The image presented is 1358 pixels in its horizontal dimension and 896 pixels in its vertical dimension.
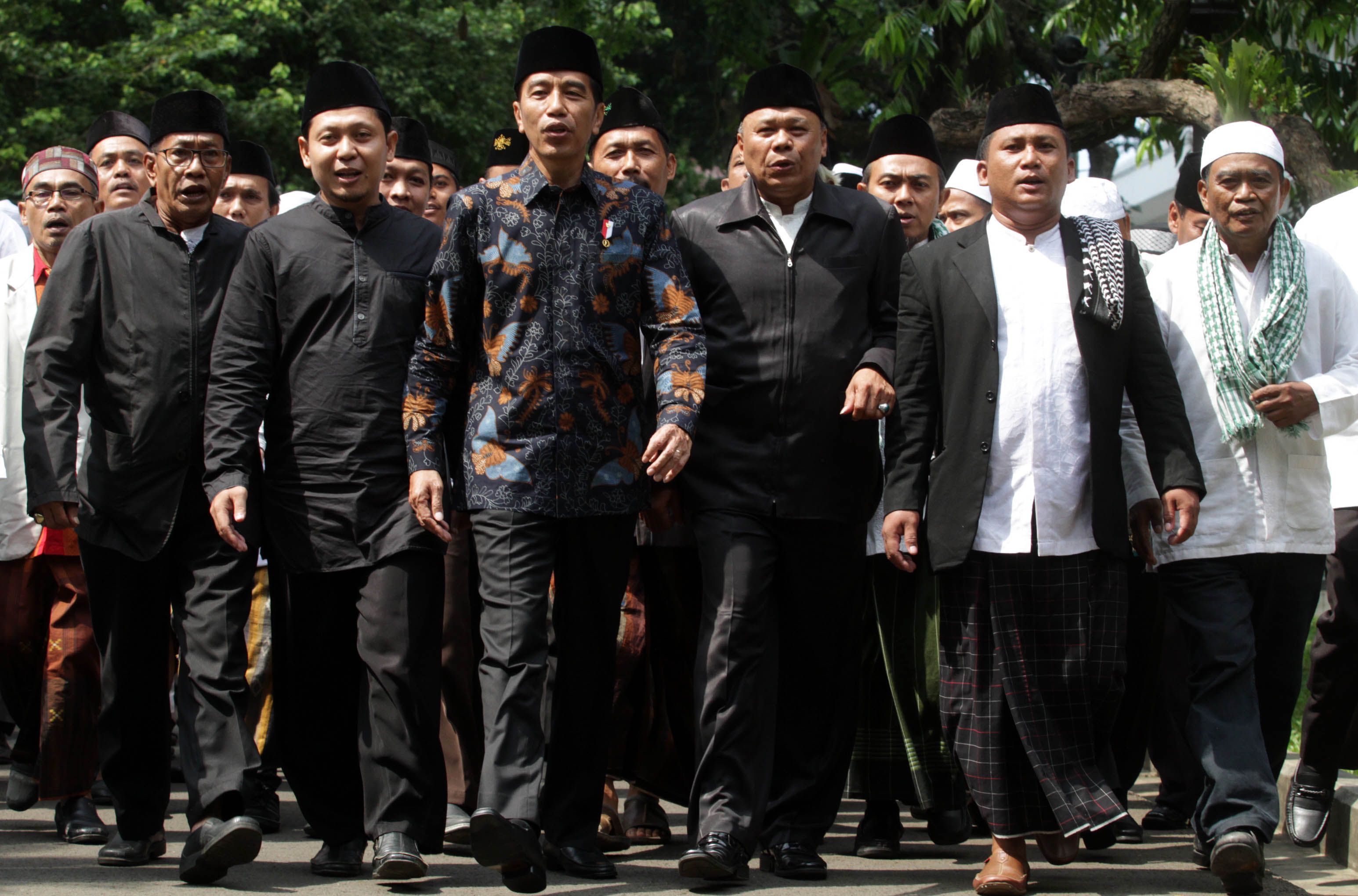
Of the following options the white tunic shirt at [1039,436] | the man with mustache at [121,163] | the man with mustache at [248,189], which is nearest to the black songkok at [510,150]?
the man with mustache at [248,189]

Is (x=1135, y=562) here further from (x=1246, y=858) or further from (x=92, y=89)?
(x=92, y=89)

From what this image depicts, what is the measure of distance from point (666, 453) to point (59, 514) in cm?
209

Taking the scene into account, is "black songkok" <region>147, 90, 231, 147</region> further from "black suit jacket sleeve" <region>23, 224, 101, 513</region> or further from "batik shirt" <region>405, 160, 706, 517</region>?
"batik shirt" <region>405, 160, 706, 517</region>

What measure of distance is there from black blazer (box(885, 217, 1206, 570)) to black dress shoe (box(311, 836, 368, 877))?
2.06 metres

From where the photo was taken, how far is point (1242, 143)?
572cm

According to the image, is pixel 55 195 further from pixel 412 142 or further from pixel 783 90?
pixel 783 90

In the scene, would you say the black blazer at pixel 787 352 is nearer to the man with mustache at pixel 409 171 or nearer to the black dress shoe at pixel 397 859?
the black dress shoe at pixel 397 859

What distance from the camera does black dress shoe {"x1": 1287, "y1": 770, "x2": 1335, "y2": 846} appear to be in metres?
5.89

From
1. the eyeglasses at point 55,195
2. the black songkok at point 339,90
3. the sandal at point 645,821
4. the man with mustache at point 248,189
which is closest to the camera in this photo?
the black songkok at point 339,90

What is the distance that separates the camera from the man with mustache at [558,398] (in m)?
5.08

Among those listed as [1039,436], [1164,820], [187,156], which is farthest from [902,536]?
[187,156]

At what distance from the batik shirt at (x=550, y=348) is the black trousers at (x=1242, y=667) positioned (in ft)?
5.97

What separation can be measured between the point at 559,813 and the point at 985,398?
74.8 inches

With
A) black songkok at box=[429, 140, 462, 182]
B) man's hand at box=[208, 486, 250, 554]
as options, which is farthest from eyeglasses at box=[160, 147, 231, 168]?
black songkok at box=[429, 140, 462, 182]
